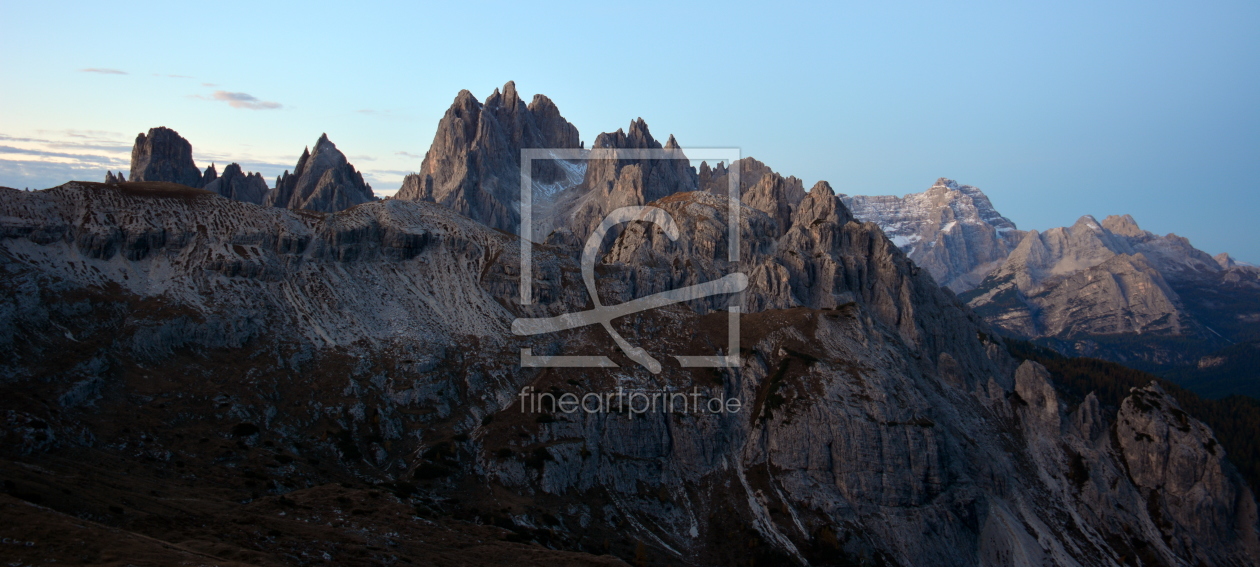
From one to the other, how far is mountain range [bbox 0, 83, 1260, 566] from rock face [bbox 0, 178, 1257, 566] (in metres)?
0.45

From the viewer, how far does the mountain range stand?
3772 inches

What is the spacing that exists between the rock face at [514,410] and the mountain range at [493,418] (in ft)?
1.48

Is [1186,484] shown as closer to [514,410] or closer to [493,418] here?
[514,410]

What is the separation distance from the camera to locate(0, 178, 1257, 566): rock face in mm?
106812

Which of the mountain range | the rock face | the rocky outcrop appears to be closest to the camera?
the mountain range

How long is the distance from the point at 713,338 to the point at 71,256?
114598 mm

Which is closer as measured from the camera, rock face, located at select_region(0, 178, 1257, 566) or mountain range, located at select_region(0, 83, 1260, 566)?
mountain range, located at select_region(0, 83, 1260, 566)

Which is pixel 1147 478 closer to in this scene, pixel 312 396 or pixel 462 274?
pixel 462 274

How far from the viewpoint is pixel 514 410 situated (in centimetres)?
13125

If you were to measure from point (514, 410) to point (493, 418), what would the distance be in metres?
4.32

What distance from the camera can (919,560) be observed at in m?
122

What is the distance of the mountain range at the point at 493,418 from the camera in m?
95.8

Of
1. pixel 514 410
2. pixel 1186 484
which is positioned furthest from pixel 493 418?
pixel 1186 484

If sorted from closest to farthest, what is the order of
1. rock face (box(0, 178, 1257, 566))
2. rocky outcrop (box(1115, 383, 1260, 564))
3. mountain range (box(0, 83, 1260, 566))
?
mountain range (box(0, 83, 1260, 566)) → rock face (box(0, 178, 1257, 566)) → rocky outcrop (box(1115, 383, 1260, 564))
